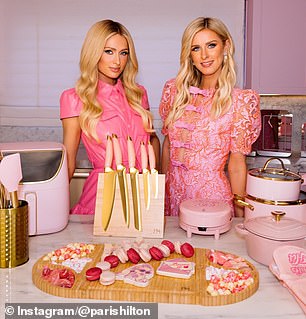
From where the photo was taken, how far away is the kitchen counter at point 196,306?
932 millimetres

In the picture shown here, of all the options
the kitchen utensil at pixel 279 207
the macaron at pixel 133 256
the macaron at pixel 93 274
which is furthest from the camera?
the kitchen utensil at pixel 279 207

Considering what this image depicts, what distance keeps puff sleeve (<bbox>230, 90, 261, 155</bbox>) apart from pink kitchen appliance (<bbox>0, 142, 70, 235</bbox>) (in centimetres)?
84

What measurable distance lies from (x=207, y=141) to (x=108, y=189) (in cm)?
75

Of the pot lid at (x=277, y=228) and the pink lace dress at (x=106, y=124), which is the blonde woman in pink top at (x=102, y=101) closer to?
the pink lace dress at (x=106, y=124)

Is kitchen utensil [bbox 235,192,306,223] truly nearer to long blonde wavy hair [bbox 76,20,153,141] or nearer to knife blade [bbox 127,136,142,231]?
knife blade [bbox 127,136,142,231]

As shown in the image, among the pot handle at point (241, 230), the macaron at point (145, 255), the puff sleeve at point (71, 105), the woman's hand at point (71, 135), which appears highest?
the puff sleeve at point (71, 105)

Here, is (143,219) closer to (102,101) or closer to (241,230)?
(241,230)

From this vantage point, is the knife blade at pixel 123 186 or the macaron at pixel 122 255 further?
the knife blade at pixel 123 186

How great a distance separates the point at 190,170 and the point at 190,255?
887mm

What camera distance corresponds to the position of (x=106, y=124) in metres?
2.02

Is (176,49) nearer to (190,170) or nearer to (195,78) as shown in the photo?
(195,78)

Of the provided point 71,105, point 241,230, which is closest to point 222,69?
point 71,105

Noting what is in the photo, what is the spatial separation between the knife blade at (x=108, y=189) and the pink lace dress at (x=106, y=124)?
637 millimetres

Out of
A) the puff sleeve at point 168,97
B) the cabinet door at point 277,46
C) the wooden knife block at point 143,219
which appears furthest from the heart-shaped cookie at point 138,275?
the cabinet door at point 277,46
